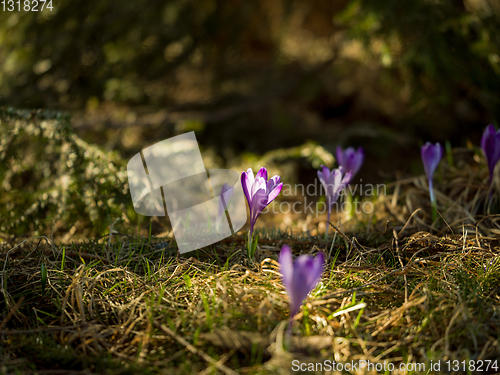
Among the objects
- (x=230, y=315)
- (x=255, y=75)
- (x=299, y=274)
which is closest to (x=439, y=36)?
(x=299, y=274)

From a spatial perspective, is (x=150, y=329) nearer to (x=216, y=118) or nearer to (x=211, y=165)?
(x=211, y=165)

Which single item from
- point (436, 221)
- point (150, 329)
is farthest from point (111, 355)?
point (436, 221)

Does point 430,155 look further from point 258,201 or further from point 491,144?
point 258,201

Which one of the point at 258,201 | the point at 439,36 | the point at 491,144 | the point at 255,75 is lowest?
the point at 491,144

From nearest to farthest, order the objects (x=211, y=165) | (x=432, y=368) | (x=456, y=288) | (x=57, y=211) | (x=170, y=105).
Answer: (x=432, y=368) < (x=456, y=288) < (x=57, y=211) < (x=211, y=165) < (x=170, y=105)

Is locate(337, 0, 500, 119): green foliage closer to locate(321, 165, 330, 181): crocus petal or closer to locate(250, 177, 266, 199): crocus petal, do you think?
locate(321, 165, 330, 181): crocus petal

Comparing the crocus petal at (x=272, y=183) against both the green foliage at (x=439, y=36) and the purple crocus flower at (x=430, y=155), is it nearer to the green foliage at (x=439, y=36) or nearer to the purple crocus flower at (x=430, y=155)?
the purple crocus flower at (x=430, y=155)

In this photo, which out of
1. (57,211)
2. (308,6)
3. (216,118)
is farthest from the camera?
(308,6)
